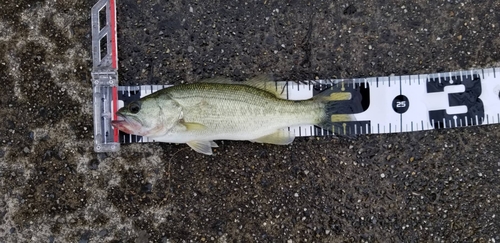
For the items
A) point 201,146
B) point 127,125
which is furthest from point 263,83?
point 127,125

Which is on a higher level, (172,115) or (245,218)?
(172,115)

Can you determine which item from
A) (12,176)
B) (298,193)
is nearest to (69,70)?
(12,176)

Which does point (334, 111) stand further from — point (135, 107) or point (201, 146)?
point (135, 107)

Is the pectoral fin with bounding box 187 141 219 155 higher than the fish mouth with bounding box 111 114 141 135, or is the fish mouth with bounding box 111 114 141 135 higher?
the fish mouth with bounding box 111 114 141 135

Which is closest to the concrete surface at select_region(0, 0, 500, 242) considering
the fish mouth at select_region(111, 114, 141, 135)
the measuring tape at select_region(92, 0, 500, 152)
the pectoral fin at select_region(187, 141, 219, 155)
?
the measuring tape at select_region(92, 0, 500, 152)

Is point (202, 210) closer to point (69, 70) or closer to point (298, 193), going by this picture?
point (298, 193)

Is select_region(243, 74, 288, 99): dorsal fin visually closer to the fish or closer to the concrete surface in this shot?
the fish

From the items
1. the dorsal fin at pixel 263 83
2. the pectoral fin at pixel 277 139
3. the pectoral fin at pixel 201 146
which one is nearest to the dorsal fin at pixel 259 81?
the dorsal fin at pixel 263 83
